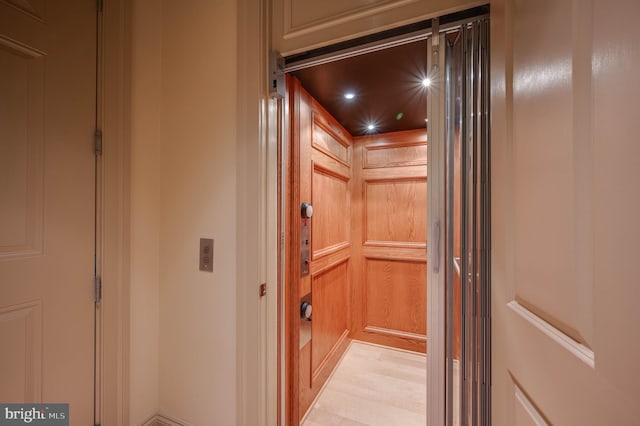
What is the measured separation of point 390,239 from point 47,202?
2.38 metres

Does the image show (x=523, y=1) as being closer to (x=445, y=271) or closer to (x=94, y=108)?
(x=445, y=271)

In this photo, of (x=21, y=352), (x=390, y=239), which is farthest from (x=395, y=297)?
(x=21, y=352)

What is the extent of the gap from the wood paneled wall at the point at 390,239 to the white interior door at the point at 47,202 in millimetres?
2058

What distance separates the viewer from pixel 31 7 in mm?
953

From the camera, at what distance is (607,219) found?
0.36 meters

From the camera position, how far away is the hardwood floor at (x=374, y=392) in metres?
1.62

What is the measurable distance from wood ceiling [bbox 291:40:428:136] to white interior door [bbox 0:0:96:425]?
1029 millimetres

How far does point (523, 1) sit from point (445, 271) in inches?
31.2

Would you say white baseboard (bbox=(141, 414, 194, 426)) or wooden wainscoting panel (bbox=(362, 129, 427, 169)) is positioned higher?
wooden wainscoting panel (bbox=(362, 129, 427, 169))

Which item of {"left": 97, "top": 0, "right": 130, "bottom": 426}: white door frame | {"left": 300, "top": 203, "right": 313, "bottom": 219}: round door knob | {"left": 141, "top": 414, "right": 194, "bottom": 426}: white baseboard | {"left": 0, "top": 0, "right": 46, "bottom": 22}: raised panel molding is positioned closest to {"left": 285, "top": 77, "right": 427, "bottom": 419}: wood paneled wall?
{"left": 300, "top": 203, "right": 313, "bottom": 219}: round door knob

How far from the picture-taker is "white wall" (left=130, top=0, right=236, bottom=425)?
118 centimetres

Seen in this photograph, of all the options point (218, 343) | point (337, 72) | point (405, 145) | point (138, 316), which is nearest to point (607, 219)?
point (218, 343)

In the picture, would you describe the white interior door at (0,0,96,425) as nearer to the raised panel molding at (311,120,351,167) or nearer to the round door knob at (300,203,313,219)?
the round door knob at (300,203,313,219)

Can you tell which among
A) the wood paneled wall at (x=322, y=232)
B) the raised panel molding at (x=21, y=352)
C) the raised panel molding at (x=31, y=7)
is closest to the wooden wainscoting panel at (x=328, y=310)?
the wood paneled wall at (x=322, y=232)
